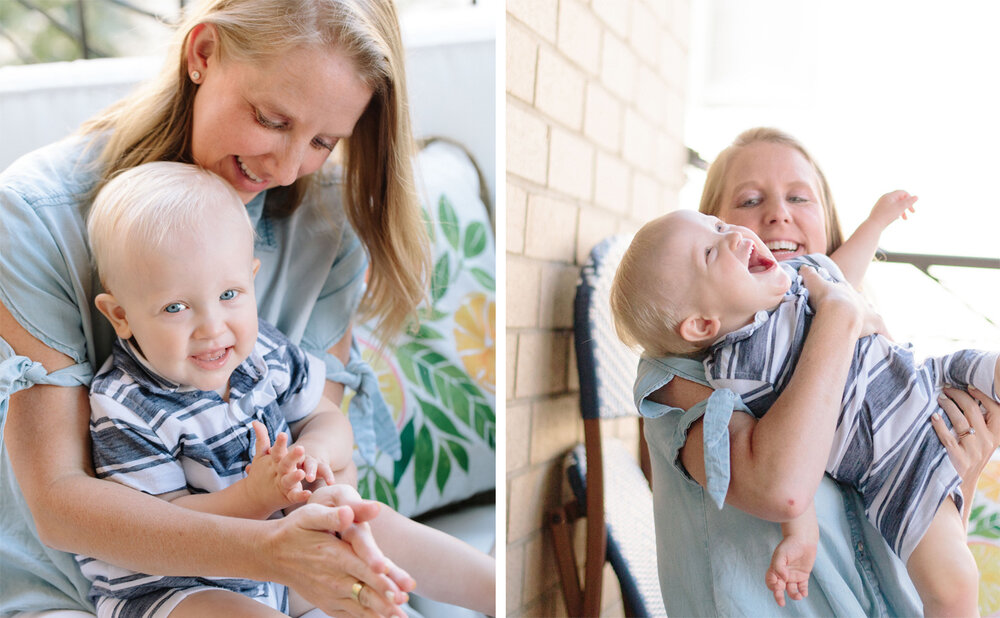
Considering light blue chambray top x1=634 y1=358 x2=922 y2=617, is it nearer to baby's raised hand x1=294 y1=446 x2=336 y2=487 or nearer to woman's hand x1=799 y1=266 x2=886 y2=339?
woman's hand x1=799 y1=266 x2=886 y2=339

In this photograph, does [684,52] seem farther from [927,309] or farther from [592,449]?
[592,449]

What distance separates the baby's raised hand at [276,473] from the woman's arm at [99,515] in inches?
1.0

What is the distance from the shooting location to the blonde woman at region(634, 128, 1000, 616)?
688mm

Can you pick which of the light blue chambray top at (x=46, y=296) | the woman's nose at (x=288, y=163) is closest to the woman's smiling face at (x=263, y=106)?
the woman's nose at (x=288, y=163)

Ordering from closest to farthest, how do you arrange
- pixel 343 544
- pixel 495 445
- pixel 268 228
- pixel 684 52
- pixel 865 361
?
1. pixel 343 544
2. pixel 865 361
3. pixel 268 228
4. pixel 684 52
5. pixel 495 445

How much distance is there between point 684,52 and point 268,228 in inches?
22.7

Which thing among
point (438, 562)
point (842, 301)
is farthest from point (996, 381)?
point (438, 562)

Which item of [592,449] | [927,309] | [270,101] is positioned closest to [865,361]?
[927,309]

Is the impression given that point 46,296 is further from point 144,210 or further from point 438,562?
point 438,562

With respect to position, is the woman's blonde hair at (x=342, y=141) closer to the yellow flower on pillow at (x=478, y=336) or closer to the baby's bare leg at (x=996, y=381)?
the yellow flower on pillow at (x=478, y=336)

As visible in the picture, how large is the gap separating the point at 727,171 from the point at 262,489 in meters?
0.58

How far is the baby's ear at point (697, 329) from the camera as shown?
737 millimetres

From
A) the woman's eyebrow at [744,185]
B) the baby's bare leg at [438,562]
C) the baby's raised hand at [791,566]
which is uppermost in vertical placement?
the woman's eyebrow at [744,185]

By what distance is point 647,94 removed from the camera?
42.7 inches
